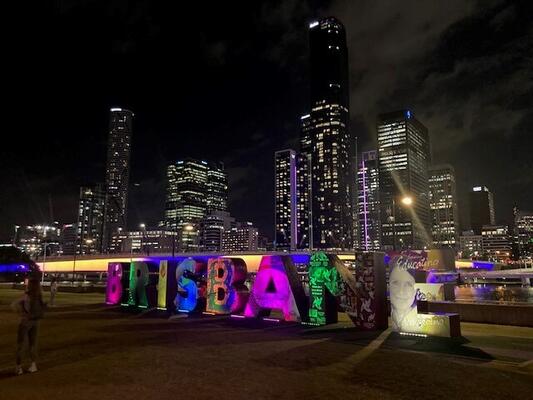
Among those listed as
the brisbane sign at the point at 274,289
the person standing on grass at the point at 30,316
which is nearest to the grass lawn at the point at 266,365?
the person standing on grass at the point at 30,316

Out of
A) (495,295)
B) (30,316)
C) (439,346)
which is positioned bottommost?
(495,295)

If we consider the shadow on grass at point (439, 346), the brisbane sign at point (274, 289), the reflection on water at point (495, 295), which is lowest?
the reflection on water at point (495, 295)

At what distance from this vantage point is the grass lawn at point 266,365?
8578 millimetres

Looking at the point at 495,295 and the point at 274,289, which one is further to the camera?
the point at 495,295

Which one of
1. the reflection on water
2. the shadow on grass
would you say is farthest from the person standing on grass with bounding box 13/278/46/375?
the reflection on water

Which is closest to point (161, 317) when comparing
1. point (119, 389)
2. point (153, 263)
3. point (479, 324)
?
point (153, 263)

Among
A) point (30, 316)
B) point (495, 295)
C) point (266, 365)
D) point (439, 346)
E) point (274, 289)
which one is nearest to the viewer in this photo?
point (30, 316)

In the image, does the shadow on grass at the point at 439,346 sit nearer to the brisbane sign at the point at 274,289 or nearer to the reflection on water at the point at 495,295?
the brisbane sign at the point at 274,289

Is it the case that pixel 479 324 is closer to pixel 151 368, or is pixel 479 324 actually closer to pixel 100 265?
pixel 151 368

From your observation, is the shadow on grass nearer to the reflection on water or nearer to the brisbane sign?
the brisbane sign

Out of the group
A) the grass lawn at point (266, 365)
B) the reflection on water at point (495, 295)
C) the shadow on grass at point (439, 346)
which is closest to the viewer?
the grass lawn at point (266, 365)

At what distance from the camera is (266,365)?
10789 mm

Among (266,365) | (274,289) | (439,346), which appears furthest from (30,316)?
(439,346)

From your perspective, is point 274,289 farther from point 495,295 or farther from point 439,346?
point 495,295
